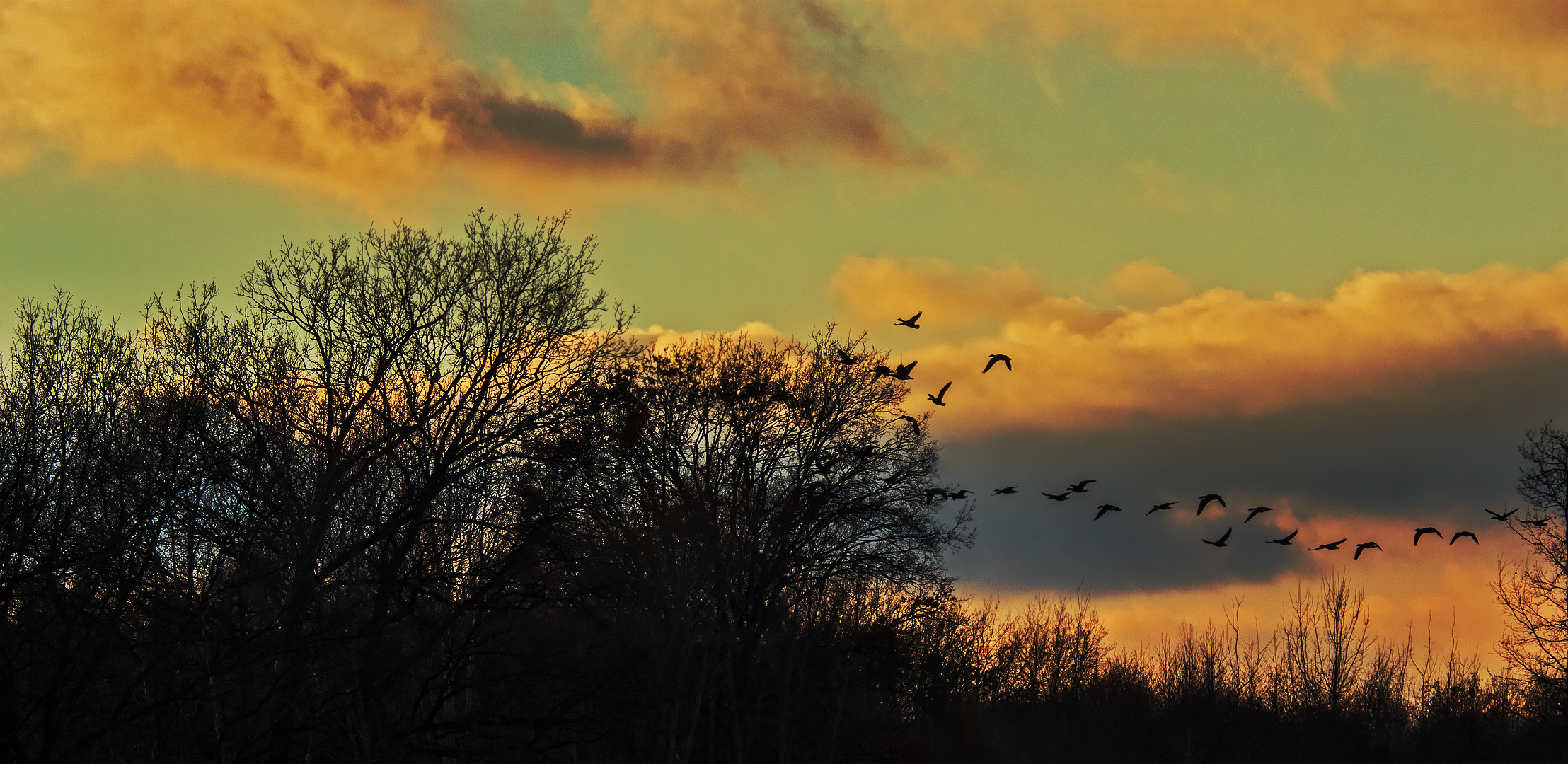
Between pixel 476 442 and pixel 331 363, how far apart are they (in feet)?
12.0

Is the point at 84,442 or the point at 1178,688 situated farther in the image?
the point at 1178,688

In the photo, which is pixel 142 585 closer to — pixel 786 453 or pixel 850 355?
pixel 786 453

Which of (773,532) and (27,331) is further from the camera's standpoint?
(773,532)

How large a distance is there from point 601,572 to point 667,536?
86.9 inches

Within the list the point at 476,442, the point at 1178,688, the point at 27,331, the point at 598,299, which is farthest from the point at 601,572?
the point at 1178,688

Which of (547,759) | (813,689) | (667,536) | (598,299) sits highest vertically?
(598,299)

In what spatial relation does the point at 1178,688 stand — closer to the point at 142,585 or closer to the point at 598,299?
the point at 598,299

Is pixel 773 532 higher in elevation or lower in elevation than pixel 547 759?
higher

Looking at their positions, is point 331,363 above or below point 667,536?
above

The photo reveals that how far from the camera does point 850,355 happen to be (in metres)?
37.4

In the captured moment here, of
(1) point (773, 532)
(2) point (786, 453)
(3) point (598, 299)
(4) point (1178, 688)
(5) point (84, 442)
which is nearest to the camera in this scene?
(5) point (84, 442)

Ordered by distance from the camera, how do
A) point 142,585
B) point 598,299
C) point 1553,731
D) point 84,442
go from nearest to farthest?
point 142,585, point 84,442, point 598,299, point 1553,731

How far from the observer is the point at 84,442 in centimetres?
2614

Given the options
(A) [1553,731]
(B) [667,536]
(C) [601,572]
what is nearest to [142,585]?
(C) [601,572]
